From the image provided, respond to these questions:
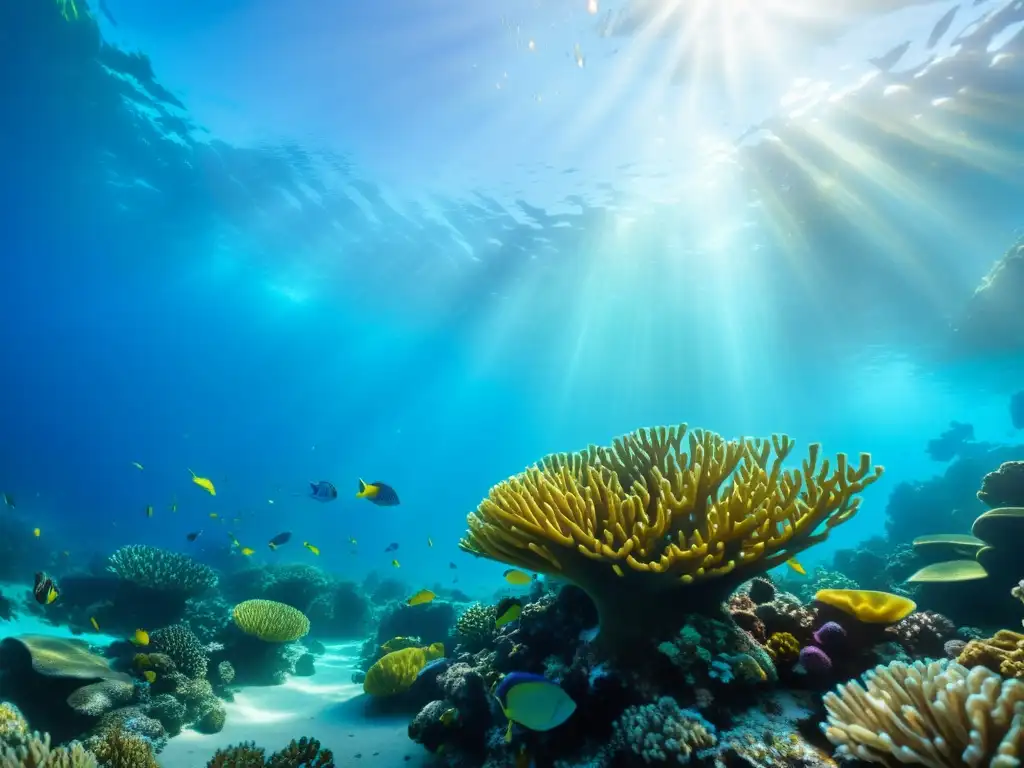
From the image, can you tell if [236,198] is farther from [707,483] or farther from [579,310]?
[707,483]

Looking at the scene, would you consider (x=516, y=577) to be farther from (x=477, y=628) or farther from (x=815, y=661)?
(x=815, y=661)

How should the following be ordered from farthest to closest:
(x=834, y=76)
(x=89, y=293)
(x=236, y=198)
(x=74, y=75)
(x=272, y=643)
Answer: (x=89, y=293) → (x=236, y=198) → (x=74, y=75) → (x=834, y=76) → (x=272, y=643)

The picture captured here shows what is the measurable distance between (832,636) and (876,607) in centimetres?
46

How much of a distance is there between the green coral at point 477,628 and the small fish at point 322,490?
9.81 feet

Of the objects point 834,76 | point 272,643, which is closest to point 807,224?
point 834,76

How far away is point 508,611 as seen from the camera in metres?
5.32

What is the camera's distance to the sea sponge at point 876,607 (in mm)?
3973

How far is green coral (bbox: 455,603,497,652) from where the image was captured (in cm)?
728

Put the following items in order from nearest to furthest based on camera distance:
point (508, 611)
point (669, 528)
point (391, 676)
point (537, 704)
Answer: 1. point (537, 704)
2. point (669, 528)
3. point (508, 611)
4. point (391, 676)

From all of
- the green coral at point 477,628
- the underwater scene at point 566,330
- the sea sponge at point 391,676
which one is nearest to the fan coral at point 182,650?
the underwater scene at point 566,330

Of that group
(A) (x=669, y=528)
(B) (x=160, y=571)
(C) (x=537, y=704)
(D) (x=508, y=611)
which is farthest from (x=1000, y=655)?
(B) (x=160, y=571)

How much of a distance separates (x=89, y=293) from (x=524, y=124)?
5533 centimetres

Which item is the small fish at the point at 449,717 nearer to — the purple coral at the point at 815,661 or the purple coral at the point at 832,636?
the purple coral at the point at 815,661

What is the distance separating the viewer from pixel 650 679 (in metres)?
3.48
